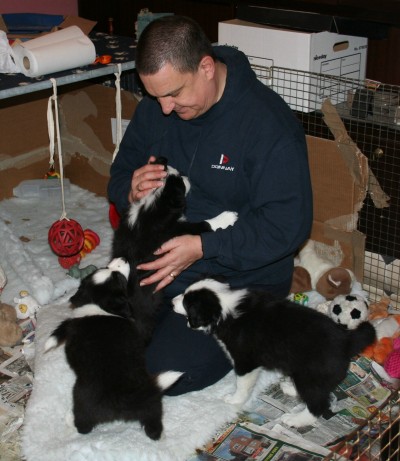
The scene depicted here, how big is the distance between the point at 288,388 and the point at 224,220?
61 cm

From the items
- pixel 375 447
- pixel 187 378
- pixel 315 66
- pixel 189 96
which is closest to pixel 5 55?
pixel 189 96

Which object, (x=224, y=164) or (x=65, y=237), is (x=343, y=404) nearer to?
(x=224, y=164)

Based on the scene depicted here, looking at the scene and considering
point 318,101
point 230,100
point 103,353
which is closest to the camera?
point 103,353

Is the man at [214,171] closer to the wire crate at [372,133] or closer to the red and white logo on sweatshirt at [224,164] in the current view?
the red and white logo on sweatshirt at [224,164]

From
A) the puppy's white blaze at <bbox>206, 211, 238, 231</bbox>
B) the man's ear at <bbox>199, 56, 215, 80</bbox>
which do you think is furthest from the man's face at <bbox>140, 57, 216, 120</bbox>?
the puppy's white blaze at <bbox>206, 211, 238, 231</bbox>

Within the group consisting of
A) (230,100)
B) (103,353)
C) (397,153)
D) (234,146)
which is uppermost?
(230,100)

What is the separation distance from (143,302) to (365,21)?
1.51 meters

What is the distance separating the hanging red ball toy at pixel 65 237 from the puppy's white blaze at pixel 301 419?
1.24 meters

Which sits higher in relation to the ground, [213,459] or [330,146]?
[330,146]

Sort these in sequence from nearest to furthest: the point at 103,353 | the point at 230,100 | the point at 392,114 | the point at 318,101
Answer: the point at 103,353 → the point at 230,100 → the point at 392,114 → the point at 318,101

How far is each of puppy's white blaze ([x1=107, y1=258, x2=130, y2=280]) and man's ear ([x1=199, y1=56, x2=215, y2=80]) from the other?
0.62m

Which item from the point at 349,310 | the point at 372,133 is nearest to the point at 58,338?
the point at 349,310

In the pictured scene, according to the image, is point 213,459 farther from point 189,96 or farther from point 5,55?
point 5,55

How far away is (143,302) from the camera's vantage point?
7.29 feet
